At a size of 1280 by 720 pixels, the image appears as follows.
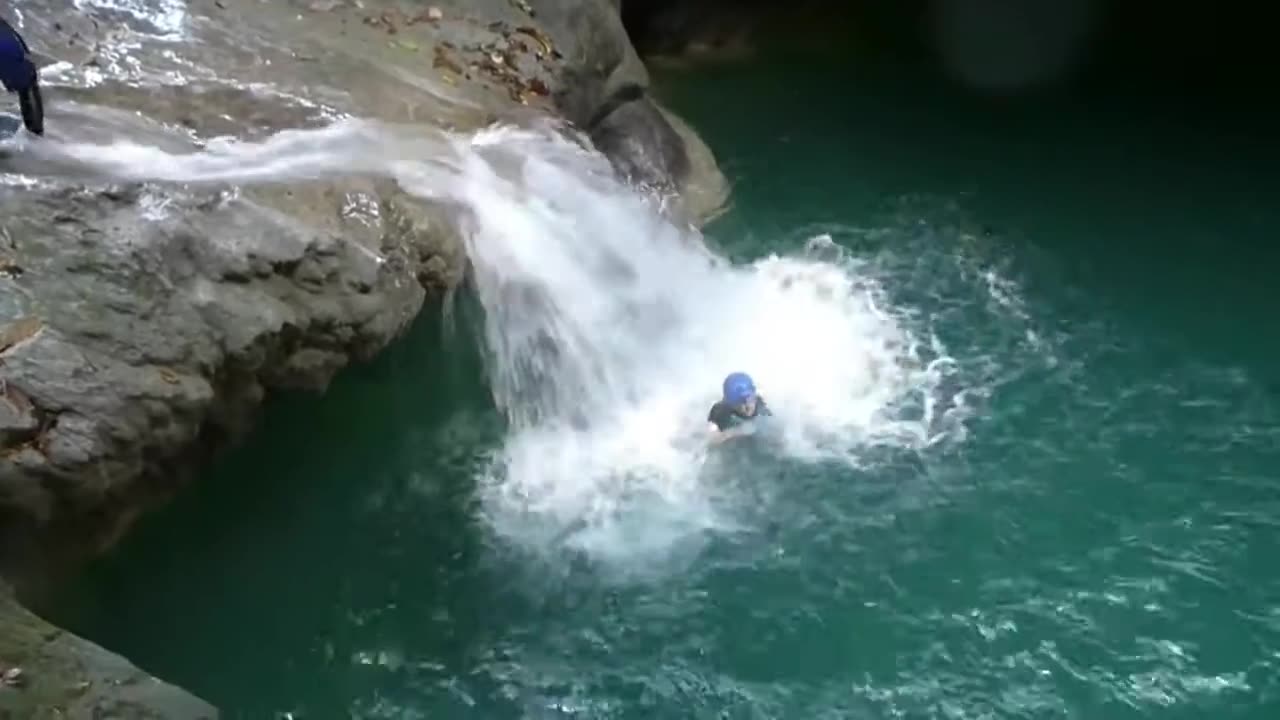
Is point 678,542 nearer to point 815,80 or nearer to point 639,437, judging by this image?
point 639,437

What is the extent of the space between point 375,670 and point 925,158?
719cm

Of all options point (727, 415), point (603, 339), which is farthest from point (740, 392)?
point (603, 339)

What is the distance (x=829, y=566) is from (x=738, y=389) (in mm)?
1292

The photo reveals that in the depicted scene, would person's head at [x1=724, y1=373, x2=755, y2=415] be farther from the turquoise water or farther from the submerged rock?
the submerged rock

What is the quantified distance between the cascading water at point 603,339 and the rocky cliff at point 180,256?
337 millimetres

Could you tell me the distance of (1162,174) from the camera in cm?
1128

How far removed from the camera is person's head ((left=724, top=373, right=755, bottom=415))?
25.7 feet

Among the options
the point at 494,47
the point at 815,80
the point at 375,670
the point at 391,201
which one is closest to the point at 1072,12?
the point at 815,80

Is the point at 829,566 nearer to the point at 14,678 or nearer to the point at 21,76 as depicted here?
the point at 14,678

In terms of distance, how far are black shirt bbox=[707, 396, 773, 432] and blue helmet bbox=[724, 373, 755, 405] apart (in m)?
0.05

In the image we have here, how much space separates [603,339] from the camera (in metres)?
8.39

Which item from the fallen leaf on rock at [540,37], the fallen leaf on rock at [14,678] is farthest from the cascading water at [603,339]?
the fallen leaf on rock at [14,678]

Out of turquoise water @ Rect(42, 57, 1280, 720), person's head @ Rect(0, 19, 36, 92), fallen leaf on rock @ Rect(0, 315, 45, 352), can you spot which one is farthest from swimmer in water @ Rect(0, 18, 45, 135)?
turquoise water @ Rect(42, 57, 1280, 720)

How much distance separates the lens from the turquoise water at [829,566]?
630cm
